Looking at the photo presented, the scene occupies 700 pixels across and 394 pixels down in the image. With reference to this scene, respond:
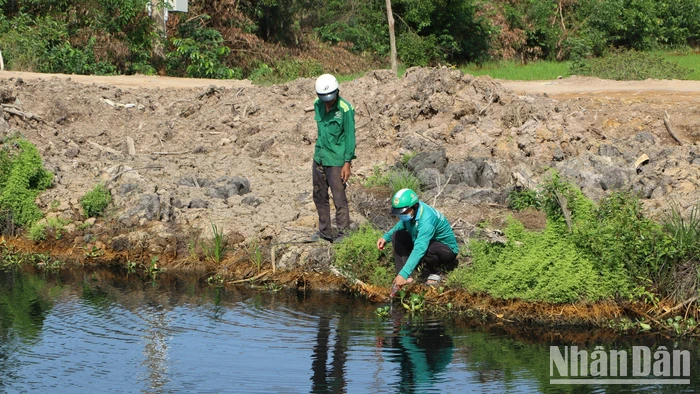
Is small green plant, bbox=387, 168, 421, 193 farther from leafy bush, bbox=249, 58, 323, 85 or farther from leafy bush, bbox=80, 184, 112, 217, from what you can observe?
leafy bush, bbox=249, 58, 323, 85

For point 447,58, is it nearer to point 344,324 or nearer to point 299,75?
point 299,75

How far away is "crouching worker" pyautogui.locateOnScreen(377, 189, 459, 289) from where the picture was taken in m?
8.56

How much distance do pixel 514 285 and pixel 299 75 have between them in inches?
514

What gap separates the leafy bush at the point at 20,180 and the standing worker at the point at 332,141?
160 inches

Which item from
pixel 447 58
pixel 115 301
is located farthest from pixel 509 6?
pixel 115 301

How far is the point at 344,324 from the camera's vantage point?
8758 mm

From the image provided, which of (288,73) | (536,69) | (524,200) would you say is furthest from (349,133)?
(536,69)

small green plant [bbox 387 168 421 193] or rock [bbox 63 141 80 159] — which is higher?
rock [bbox 63 141 80 159]

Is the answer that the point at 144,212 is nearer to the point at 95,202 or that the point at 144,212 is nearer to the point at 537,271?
the point at 95,202

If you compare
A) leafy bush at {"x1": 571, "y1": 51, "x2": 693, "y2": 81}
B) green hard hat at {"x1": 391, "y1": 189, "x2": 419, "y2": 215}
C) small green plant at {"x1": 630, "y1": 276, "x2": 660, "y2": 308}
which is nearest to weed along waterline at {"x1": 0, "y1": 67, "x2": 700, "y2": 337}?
small green plant at {"x1": 630, "y1": 276, "x2": 660, "y2": 308}

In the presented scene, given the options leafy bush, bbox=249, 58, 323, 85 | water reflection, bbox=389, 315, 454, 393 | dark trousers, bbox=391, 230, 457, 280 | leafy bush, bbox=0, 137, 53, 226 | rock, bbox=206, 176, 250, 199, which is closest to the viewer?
water reflection, bbox=389, 315, 454, 393

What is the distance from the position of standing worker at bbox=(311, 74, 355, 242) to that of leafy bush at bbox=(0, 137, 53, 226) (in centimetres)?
405

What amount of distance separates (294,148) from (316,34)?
18.4 meters

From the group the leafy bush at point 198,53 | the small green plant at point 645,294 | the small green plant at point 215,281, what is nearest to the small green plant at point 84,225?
the small green plant at point 215,281
